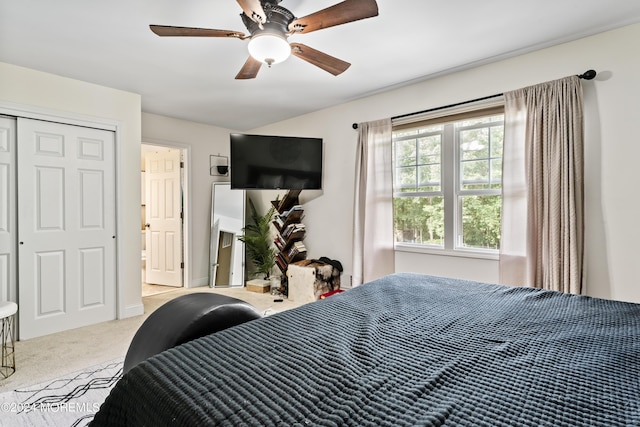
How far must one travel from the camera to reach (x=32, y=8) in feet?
6.61

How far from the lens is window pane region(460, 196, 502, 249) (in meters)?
2.92

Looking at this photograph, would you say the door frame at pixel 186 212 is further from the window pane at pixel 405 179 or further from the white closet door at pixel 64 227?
the window pane at pixel 405 179

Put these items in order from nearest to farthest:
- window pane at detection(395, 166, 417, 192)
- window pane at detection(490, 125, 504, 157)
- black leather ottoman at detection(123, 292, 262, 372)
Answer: black leather ottoman at detection(123, 292, 262, 372), window pane at detection(490, 125, 504, 157), window pane at detection(395, 166, 417, 192)

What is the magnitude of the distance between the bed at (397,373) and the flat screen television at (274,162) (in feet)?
9.32

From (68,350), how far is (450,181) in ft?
12.3

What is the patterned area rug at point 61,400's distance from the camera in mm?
1730

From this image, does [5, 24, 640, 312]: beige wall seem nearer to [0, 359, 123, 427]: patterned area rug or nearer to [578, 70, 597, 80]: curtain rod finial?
[578, 70, 597, 80]: curtain rod finial

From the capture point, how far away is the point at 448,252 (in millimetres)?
3105

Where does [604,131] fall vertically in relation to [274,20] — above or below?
below

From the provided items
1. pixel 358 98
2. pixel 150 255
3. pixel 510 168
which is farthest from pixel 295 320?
pixel 150 255

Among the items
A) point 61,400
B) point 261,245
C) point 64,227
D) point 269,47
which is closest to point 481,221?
point 269,47

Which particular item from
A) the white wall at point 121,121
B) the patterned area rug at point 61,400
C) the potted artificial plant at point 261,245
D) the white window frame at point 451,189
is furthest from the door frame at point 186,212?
the white window frame at point 451,189

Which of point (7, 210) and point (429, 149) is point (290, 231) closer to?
point (429, 149)

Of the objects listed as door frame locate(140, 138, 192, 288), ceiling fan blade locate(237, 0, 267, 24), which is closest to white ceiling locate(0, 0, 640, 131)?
ceiling fan blade locate(237, 0, 267, 24)
